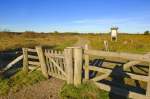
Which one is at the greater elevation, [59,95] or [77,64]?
[77,64]

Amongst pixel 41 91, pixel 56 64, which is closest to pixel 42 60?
pixel 56 64

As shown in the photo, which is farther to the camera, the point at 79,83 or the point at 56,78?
the point at 56,78

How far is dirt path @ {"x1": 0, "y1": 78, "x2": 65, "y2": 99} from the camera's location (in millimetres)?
6199

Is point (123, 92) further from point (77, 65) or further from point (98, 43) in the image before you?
point (98, 43)

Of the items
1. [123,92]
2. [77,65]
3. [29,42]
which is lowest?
[29,42]

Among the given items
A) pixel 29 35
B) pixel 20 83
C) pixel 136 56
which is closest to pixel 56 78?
pixel 20 83

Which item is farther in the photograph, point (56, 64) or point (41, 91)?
point (56, 64)

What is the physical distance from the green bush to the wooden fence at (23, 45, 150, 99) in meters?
0.19

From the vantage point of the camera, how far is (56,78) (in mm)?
8180

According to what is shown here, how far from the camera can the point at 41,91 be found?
6.65 m

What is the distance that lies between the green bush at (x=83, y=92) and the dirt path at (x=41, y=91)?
1.05 feet

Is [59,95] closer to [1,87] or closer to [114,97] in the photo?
[114,97]

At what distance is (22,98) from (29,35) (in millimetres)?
63298

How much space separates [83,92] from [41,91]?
5.03 ft
